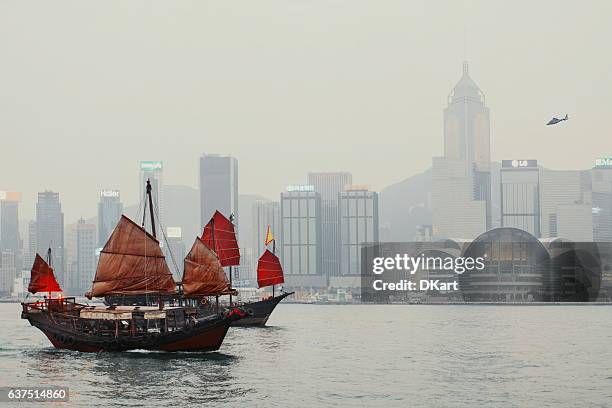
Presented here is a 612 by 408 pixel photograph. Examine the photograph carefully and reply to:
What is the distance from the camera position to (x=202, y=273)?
3344 inches

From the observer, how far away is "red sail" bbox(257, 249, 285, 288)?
134m

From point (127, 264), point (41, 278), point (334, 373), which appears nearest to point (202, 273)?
point (127, 264)

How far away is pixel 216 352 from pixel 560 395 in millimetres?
32153

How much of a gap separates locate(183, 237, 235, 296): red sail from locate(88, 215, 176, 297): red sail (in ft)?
6.69

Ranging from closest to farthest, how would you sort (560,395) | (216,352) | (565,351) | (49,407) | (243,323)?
(49,407)
(560,395)
(216,352)
(565,351)
(243,323)

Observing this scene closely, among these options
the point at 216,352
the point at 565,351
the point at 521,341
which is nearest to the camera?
the point at 216,352

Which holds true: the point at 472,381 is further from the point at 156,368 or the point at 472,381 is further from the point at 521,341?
the point at 521,341

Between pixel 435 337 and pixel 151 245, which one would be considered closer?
pixel 151 245

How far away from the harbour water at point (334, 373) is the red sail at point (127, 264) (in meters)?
6.20

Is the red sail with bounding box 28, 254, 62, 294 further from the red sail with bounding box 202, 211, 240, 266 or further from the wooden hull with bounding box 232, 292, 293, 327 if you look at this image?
the wooden hull with bounding box 232, 292, 293, 327

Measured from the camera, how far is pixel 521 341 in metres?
103

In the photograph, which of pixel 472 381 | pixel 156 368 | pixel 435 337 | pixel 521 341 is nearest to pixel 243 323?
pixel 435 337

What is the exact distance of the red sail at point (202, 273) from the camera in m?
84.3

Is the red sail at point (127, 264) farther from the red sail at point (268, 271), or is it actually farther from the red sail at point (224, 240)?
the red sail at point (268, 271)
